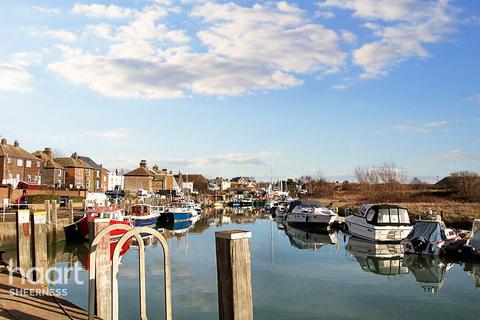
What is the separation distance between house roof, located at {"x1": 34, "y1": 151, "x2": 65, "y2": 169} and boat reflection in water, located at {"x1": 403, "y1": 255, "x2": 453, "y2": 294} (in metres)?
67.5

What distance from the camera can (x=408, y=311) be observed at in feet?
52.5

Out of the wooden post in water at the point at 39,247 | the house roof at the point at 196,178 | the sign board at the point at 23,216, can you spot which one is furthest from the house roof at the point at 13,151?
the house roof at the point at 196,178

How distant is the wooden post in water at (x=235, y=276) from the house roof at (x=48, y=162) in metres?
79.7

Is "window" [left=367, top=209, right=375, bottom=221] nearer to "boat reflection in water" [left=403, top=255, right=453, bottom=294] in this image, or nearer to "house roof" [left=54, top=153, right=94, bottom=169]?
"boat reflection in water" [left=403, top=255, right=453, bottom=294]

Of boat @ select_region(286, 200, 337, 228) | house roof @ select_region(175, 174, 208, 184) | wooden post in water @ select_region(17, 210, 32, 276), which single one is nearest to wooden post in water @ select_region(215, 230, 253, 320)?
wooden post in water @ select_region(17, 210, 32, 276)

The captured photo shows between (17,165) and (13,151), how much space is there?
6.96 ft

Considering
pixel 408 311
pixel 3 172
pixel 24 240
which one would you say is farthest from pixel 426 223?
pixel 3 172

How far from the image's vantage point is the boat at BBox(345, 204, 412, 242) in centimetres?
3369

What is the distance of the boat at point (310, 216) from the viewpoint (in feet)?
151

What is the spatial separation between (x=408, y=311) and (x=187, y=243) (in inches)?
911

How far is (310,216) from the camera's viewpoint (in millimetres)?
47188

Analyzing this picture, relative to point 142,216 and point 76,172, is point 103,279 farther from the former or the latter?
point 76,172

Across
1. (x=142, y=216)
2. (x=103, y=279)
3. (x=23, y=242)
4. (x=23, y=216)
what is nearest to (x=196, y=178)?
(x=142, y=216)

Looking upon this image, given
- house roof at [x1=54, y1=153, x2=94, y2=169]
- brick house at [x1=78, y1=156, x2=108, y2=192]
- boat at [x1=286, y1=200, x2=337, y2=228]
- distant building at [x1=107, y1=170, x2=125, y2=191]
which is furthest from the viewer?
distant building at [x1=107, y1=170, x2=125, y2=191]
